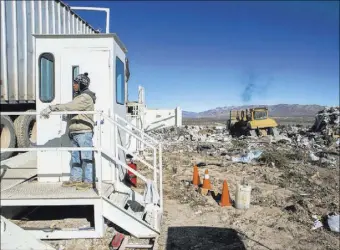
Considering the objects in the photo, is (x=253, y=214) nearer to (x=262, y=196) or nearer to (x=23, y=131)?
(x=262, y=196)

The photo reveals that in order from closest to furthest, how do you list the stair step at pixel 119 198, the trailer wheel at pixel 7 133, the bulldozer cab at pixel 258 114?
the stair step at pixel 119 198 < the trailer wheel at pixel 7 133 < the bulldozer cab at pixel 258 114

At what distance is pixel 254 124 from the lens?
22453 millimetres

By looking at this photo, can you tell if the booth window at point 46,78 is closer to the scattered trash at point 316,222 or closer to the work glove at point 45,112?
the work glove at point 45,112

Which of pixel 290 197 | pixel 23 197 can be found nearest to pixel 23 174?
pixel 23 197

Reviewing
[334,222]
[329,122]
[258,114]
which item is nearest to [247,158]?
[334,222]

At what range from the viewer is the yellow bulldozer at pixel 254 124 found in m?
22.5

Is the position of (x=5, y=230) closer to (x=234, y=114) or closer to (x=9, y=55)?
(x=9, y=55)

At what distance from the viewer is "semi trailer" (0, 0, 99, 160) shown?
23.3 feet

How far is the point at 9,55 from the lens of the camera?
7.34 meters

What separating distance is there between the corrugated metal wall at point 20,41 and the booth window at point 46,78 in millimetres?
2667

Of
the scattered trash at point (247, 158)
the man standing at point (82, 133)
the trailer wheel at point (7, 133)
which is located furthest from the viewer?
the scattered trash at point (247, 158)

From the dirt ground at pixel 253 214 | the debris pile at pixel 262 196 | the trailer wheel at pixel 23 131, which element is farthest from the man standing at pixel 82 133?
the trailer wheel at pixel 23 131

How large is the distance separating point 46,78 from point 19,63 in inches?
121

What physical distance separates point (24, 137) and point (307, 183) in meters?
7.62
